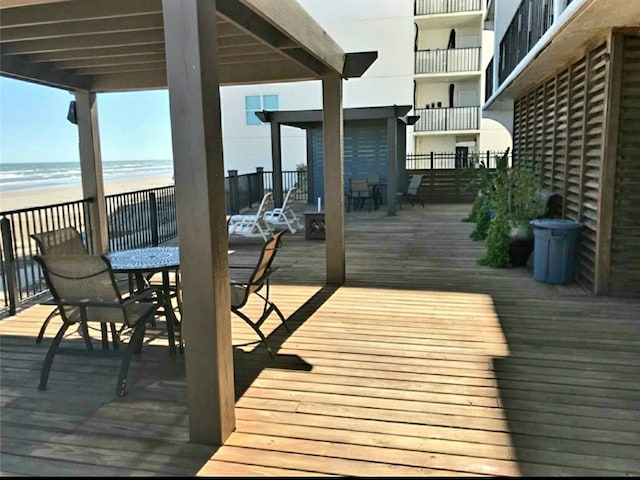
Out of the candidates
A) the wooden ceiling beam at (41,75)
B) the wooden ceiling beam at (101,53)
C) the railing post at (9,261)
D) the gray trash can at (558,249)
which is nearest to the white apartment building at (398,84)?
the wooden ceiling beam at (41,75)

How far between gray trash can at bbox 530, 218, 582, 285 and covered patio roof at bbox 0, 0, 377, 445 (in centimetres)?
220

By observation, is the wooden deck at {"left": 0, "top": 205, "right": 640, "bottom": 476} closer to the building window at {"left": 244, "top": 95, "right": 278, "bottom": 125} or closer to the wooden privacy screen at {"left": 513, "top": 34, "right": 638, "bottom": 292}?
the wooden privacy screen at {"left": 513, "top": 34, "right": 638, "bottom": 292}

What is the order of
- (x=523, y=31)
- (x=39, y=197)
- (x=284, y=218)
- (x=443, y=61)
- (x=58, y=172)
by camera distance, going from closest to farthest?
(x=523, y=31) < (x=284, y=218) < (x=443, y=61) < (x=39, y=197) < (x=58, y=172)

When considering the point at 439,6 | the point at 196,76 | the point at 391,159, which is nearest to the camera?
the point at 196,76

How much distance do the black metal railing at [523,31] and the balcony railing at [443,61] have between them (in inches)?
326

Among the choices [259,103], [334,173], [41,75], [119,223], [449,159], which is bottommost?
[119,223]

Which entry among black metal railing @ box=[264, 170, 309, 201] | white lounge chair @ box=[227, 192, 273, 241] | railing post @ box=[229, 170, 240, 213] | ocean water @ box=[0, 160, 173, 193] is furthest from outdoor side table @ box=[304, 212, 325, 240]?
ocean water @ box=[0, 160, 173, 193]

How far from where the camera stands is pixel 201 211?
2338 millimetres

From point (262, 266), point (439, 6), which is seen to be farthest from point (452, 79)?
point (262, 266)

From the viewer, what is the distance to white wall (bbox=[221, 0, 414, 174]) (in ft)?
58.3

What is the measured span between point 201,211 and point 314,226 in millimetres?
6491

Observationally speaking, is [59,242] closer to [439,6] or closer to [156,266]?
[156,266]

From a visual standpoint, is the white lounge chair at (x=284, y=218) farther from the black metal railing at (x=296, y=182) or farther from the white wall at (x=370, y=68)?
the white wall at (x=370, y=68)

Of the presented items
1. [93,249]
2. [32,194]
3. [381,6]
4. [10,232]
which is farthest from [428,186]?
[32,194]
